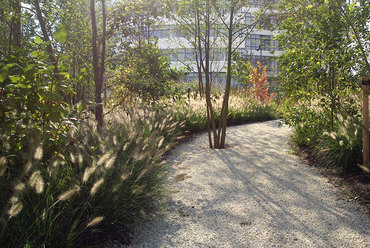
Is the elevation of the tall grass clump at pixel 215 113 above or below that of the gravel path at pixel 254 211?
above

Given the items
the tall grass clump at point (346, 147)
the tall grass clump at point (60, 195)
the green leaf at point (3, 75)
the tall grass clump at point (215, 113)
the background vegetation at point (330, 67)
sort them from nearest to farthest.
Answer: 1. the tall grass clump at point (60, 195)
2. the green leaf at point (3, 75)
3. the tall grass clump at point (346, 147)
4. the background vegetation at point (330, 67)
5. the tall grass clump at point (215, 113)

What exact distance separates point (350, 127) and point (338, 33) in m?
1.25

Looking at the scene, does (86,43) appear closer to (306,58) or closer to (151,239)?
(306,58)

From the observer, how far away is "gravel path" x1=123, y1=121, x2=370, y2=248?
236 centimetres

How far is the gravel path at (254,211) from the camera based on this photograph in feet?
7.73

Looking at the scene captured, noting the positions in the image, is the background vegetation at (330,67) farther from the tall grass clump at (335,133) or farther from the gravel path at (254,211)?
the gravel path at (254,211)

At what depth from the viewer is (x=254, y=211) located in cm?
287

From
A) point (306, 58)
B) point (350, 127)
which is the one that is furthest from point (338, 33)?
point (350, 127)

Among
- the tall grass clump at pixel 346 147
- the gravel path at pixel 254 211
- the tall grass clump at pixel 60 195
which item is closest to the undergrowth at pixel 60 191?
the tall grass clump at pixel 60 195

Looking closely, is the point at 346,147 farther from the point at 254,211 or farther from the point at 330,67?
the point at 254,211

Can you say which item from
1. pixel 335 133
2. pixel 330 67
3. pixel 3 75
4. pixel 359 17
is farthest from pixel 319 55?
pixel 3 75

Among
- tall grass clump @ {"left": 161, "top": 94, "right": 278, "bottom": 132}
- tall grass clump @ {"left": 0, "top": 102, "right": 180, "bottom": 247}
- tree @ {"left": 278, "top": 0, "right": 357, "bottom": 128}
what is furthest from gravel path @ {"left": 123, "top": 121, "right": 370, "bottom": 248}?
tall grass clump @ {"left": 161, "top": 94, "right": 278, "bottom": 132}

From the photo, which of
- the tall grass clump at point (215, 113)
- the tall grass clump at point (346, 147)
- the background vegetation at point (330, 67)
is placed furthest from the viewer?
the tall grass clump at point (215, 113)

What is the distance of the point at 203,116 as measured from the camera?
7547mm
